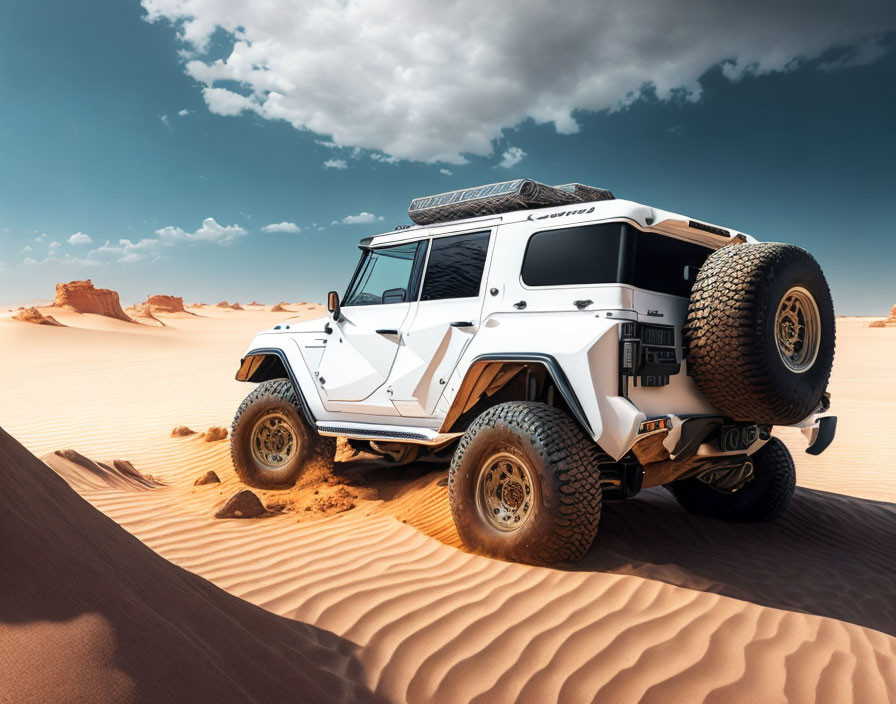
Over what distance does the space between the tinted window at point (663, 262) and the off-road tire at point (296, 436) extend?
345 cm

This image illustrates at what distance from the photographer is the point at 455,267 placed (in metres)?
5.28

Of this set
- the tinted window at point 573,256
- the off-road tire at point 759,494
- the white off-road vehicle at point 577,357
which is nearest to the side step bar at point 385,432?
the white off-road vehicle at point 577,357

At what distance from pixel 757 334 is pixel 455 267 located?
2.26m

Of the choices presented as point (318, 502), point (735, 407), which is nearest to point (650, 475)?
point (735, 407)

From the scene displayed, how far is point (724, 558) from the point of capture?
483 cm

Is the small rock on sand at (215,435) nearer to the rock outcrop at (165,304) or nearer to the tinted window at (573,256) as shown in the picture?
the tinted window at (573,256)

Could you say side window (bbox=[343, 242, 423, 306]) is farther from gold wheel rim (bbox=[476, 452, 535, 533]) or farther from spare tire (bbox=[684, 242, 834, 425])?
spare tire (bbox=[684, 242, 834, 425])

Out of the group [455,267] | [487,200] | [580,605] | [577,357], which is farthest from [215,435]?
[580,605]

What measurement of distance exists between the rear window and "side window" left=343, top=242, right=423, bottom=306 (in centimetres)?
128

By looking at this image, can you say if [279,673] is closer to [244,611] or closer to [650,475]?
[244,611]

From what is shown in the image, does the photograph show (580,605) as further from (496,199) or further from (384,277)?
(384,277)

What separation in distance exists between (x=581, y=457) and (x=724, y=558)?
162cm

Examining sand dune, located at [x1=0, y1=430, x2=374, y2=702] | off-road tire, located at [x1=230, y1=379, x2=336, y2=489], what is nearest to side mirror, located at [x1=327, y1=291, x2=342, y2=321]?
off-road tire, located at [x1=230, y1=379, x2=336, y2=489]

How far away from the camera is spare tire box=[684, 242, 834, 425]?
4.05 metres
